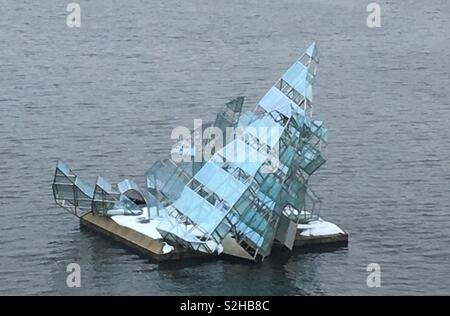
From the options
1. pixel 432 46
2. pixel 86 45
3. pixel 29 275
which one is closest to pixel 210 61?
pixel 86 45

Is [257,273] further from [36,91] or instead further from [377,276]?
[36,91]

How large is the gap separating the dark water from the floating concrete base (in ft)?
3.08

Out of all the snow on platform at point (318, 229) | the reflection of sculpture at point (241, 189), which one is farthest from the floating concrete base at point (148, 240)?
the reflection of sculpture at point (241, 189)

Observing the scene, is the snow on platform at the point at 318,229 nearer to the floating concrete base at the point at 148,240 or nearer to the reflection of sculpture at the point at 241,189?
the floating concrete base at the point at 148,240

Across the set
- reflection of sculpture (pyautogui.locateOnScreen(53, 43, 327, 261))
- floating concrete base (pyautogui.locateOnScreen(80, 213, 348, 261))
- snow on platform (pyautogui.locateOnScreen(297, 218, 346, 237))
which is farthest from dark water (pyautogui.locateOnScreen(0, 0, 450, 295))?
reflection of sculpture (pyautogui.locateOnScreen(53, 43, 327, 261))

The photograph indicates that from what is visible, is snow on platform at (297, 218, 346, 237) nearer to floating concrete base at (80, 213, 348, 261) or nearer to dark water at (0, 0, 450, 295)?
floating concrete base at (80, 213, 348, 261)

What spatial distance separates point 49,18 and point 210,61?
35.3m

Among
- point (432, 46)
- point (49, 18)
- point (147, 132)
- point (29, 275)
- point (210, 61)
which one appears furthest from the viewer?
point (49, 18)

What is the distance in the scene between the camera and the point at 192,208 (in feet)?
318

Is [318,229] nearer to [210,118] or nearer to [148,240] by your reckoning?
[148,240]

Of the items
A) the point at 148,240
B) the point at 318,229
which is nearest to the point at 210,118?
the point at 318,229

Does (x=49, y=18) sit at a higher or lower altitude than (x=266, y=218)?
higher

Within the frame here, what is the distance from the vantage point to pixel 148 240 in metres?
98.2

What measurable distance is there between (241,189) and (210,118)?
45135 millimetres
